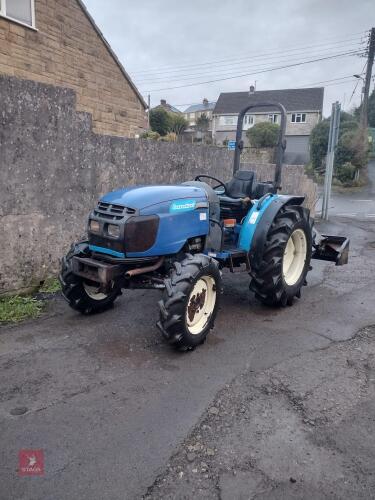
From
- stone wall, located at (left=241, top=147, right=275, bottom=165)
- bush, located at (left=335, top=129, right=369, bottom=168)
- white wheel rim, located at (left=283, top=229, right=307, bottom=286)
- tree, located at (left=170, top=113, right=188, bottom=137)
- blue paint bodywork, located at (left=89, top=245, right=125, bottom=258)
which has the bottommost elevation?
white wheel rim, located at (left=283, top=229, right=307, bottom=286)

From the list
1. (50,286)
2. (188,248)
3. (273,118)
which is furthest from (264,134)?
(188,248)

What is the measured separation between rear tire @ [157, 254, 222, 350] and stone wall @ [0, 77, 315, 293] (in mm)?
2285

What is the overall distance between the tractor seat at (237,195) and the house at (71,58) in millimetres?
4123

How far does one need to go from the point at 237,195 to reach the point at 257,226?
70 centimetres

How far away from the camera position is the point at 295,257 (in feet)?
17.4

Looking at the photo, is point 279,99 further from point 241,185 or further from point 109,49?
point 241,185

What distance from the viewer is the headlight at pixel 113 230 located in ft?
11.9

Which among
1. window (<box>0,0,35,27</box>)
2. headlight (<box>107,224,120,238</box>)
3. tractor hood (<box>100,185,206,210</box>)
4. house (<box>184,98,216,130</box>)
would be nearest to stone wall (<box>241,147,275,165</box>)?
window (<box>0,0,35,27</box>)

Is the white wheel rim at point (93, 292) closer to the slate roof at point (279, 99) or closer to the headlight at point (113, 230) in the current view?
the headlight at point (113, 230)

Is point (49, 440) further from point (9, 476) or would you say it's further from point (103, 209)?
point (103, 209)

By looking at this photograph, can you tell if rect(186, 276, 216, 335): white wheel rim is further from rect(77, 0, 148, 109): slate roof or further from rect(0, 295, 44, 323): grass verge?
rect(77, 0, 148, 109): slate roof

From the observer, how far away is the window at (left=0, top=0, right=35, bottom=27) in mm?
7835

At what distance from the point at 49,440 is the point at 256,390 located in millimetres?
1490

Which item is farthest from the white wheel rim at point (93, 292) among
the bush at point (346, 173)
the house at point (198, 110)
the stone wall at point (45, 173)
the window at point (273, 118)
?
the house at point (198, 110)
